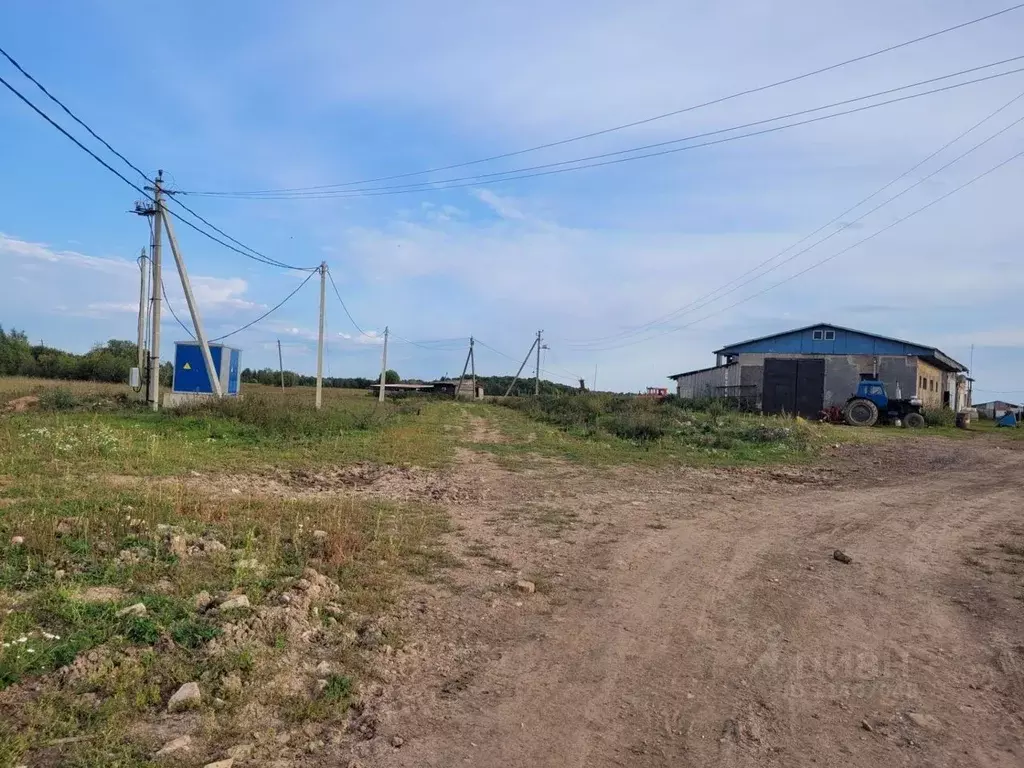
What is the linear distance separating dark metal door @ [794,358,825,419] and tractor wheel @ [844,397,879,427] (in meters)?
4.31

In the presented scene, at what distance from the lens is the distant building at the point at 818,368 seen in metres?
32.1

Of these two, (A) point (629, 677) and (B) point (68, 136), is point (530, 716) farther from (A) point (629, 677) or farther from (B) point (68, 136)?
(B) point (68, 136)

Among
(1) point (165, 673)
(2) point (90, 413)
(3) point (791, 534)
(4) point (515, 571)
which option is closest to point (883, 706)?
(4) point (515, 571)

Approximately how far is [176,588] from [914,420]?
91.0 feet

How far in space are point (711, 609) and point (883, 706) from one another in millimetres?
1662

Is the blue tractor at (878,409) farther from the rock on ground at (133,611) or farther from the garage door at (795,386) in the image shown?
the rock on ground at (133,611)

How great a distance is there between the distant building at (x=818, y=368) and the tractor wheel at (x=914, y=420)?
12.0 ft

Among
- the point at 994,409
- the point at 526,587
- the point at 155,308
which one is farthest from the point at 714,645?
the point at 994,409

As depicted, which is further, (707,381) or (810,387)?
(707,381)

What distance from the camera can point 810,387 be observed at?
3209cm

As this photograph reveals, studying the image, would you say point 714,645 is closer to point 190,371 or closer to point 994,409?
point 190,371

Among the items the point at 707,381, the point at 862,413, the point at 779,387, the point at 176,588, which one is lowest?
the point at 176,588

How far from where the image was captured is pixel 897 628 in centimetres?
518

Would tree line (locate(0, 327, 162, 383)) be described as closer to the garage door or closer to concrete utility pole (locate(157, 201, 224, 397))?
concrete utility pole (locate(157, 201, 224, 397))
